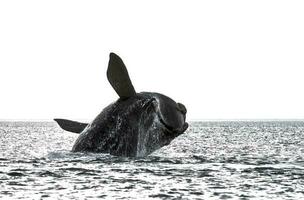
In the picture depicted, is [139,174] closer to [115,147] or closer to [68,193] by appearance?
[115,147]

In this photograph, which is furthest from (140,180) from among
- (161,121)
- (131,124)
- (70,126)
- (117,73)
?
(117,73)

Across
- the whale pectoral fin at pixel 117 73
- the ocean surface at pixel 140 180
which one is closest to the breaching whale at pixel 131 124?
the whale pectoral fin at pixel 117 73

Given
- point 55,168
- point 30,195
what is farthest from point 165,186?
point 55,168

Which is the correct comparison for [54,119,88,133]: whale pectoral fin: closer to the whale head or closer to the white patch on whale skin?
the white patch on whale skin

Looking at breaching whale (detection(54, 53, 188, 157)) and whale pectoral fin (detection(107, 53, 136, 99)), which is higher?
whale pectoral fin (detection(107, 53, 136, 99))

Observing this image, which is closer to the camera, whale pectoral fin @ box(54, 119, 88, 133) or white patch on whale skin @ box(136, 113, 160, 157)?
white patch on whale skin @ box(136, 113, 160, 157)

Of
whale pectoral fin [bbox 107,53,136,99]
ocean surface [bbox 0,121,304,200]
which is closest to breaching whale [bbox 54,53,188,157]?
whale pectoral fin [bbox 107,53,136,99]

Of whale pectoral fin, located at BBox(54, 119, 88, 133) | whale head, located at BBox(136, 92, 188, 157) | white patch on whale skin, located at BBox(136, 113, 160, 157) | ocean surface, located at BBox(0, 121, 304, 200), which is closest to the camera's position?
ocean surface, located at BBox(0, 121, 304, 200)

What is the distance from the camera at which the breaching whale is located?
18969 mm

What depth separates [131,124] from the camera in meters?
19.6

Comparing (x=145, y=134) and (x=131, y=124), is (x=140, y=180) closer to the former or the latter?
(x=145, y=134)

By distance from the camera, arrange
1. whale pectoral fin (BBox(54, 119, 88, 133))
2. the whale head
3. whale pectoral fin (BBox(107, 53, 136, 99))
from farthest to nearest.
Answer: whale pectoral fin (BBox(54, 119, 88, 133)), the whale head, whale pectoral fin (BBox(107, 53, 136, 99))

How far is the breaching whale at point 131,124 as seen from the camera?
19.0 metres

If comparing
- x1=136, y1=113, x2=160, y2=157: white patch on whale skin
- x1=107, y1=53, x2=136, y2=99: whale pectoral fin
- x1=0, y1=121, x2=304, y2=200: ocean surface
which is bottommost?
x1=0, y1=121, x2=304, y2=200: ocean surface
